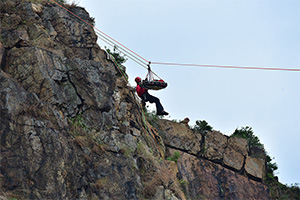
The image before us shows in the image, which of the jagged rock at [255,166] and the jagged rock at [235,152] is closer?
the jagged rock at [235,152]

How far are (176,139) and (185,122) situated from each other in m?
1.50

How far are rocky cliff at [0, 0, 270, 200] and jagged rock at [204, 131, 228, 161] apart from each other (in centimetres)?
6

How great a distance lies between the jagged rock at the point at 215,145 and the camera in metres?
22.7

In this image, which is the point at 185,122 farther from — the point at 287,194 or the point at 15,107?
the point at 15,107

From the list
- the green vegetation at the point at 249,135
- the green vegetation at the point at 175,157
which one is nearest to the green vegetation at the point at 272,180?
the green vegetation at the point at 249,135

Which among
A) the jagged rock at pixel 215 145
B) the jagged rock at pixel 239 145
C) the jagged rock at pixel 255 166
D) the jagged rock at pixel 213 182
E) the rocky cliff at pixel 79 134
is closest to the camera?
the rocky cliff at pixel 79 134

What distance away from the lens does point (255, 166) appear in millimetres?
23281

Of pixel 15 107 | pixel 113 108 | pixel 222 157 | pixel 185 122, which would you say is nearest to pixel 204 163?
pixel 222 157

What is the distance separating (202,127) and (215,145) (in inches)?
51.6

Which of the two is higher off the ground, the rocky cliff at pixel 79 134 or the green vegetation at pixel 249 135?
the green vegetation at pixel 249 135

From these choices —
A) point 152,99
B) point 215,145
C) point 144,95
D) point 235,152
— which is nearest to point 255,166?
point 235,152

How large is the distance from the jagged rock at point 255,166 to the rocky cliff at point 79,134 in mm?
116

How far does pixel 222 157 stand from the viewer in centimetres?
2280

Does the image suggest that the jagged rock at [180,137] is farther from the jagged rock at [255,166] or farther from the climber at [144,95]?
the jagged rock at [255,166]
